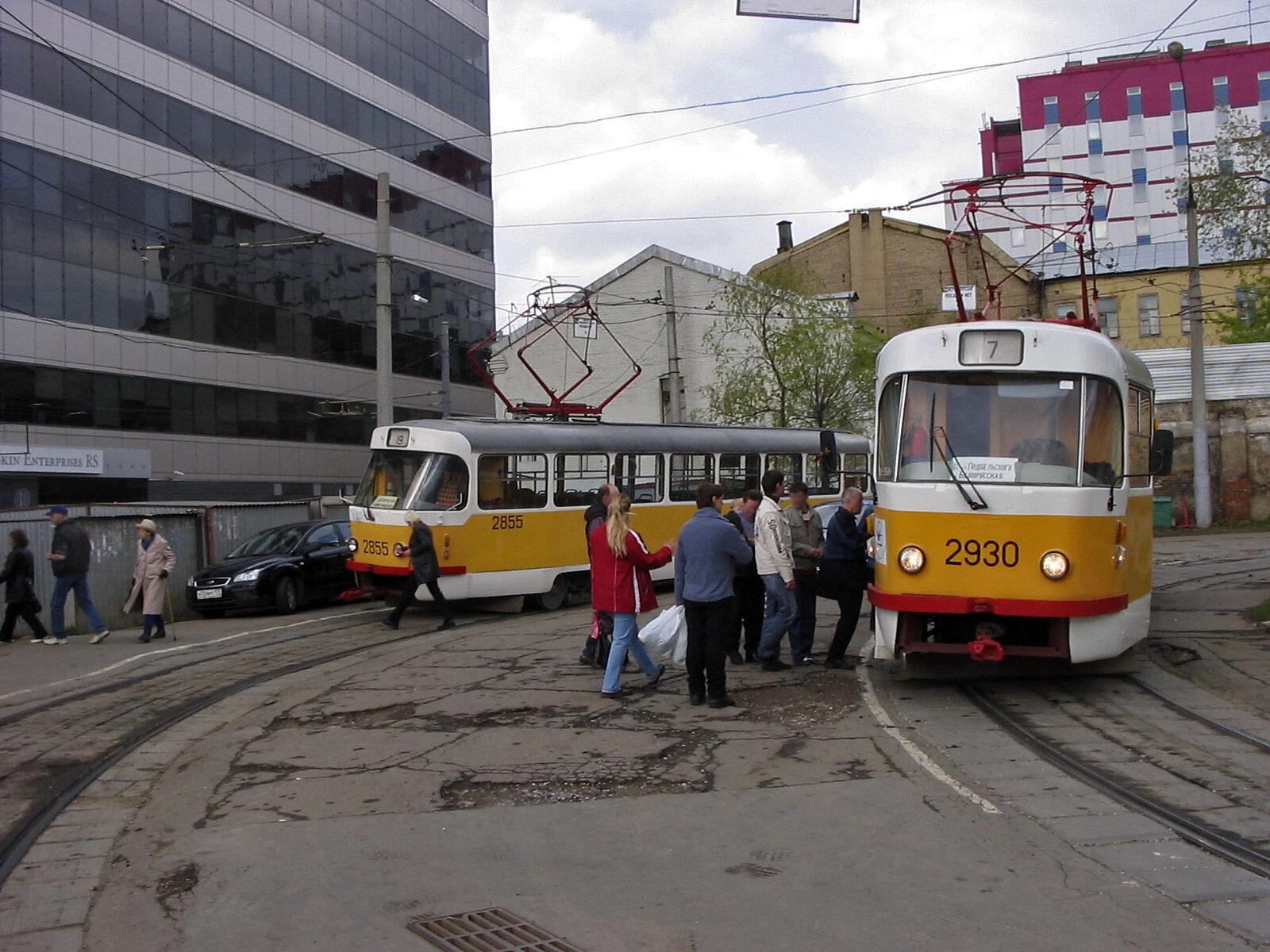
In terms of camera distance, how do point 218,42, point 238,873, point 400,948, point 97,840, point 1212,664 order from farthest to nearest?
point 218,42 < point 1212,664 < point 97,840 < point 238,873 < point 400,948

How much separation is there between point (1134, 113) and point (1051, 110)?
5.86 meters

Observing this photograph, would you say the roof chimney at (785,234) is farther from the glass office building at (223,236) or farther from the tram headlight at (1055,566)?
the tram headlight at (1055,566)

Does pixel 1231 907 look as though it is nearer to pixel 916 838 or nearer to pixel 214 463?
pixel 916 838

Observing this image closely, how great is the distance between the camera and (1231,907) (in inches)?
190

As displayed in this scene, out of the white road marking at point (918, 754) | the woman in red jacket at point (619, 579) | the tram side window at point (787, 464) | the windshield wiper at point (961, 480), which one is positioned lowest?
the white road marking at point (918, 754)

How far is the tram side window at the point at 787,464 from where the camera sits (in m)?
22.1

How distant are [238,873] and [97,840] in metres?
1.20

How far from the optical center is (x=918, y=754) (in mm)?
7617

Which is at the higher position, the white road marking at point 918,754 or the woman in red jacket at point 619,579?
the woman in red jacket at point 619,579

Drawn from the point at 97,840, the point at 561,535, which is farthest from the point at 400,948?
the point at 561,535

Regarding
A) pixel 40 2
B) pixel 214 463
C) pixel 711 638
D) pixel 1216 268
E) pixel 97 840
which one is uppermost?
pixel 40 2

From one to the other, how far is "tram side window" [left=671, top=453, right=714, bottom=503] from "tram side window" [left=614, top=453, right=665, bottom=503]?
267 millimetres

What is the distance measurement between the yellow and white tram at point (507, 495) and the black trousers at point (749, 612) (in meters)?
5.11

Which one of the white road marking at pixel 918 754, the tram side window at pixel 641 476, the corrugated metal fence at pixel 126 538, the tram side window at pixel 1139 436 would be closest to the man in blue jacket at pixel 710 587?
the white road marking at pixel 918 754
